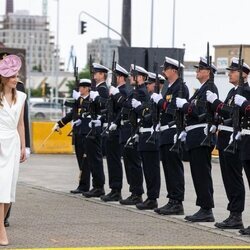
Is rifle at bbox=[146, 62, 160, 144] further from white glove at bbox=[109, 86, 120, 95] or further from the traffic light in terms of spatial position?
the traffic light

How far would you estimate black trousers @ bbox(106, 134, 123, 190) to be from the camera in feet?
42.1

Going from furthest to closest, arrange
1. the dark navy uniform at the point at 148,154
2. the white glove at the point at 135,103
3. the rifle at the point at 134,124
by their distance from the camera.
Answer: the rifle at the point at 134,124 < the dark navy uniform at the point at 148,154 < the white glove at the point at 135,103

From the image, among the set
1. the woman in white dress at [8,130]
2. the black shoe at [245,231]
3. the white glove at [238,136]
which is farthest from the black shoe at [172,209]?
the woman in white dress at [8,130]

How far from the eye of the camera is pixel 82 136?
13.6 m

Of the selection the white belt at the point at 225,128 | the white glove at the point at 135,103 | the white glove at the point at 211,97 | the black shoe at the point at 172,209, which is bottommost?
the black shoe at the point at 172,209

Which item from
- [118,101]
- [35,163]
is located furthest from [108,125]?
[35,163]

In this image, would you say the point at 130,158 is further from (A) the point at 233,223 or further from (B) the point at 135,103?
(A) the point at 233,223

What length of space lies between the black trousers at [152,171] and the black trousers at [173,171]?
1.71 feet

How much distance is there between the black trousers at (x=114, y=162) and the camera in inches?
505

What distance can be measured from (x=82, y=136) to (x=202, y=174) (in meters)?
3.44

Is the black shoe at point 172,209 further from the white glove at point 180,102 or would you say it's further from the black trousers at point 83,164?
the black trousers at point 83,164

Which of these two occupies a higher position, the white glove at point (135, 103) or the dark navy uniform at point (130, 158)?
the white glove at point (135, 103)

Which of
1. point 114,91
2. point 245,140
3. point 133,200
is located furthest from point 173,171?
point 245,140

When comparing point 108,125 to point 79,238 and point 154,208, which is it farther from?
point 79,238
